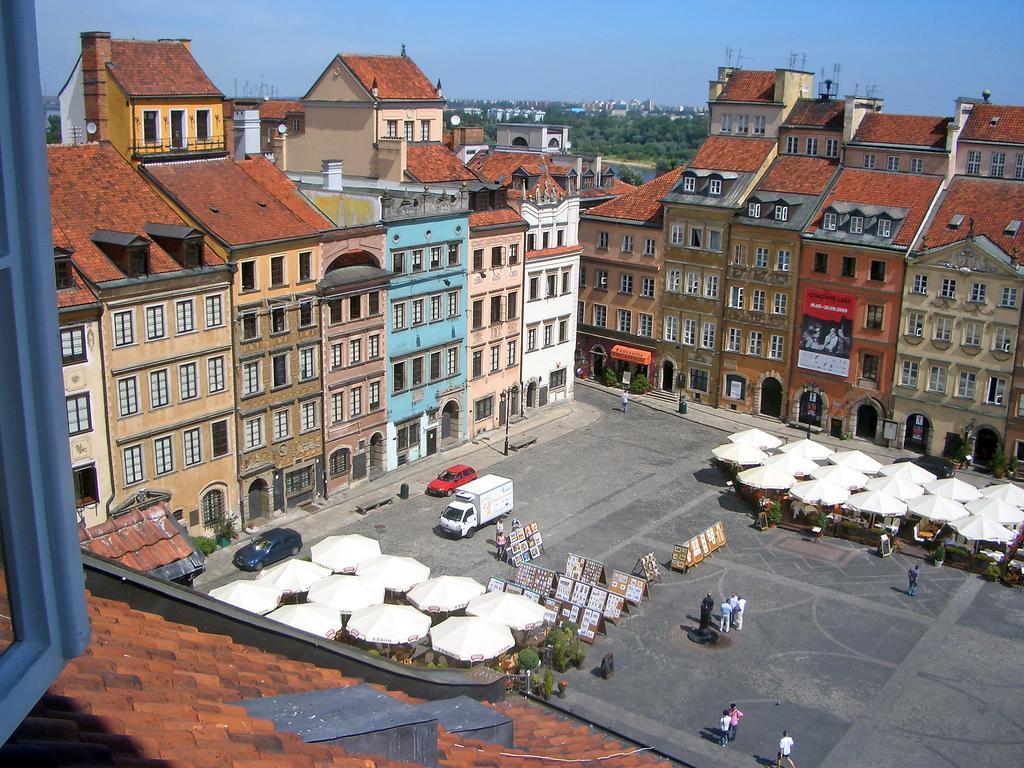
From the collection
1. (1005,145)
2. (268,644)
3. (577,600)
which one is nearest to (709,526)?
(577,600)

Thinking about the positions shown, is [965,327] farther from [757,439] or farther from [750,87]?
[750,87]

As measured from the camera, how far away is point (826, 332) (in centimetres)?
6969

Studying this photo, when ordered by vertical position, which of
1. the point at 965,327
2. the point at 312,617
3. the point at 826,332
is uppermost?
the point at 965,327

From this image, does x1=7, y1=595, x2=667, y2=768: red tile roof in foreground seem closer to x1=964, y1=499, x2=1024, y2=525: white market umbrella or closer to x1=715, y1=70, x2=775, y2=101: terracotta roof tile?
x1=964, y1=499, x2=1024, y2=525: white market umbrella

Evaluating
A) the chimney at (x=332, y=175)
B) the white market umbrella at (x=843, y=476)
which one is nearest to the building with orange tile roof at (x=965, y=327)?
the white market umbrella at (x=843, y=476)

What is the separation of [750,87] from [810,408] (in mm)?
Result: 23233

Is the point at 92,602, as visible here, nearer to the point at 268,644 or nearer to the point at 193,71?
the point at 268,644

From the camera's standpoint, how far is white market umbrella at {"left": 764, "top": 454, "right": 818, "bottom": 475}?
58084 mm

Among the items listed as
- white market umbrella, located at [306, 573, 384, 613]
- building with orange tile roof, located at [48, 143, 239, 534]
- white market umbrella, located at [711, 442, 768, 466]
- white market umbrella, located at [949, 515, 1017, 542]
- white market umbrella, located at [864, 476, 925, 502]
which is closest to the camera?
white market umbrella, located at [306, 573, 384, 613]

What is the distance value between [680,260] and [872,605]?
3414 cm

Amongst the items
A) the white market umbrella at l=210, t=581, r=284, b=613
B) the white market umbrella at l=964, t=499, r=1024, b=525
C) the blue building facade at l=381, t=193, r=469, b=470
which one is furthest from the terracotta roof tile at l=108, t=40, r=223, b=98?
the white market umbrella at l=964, t=499, r=1024, b=525

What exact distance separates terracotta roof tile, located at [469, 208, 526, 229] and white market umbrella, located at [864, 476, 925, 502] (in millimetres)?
26079

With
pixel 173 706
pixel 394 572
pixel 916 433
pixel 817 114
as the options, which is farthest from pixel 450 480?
pixel 173 706

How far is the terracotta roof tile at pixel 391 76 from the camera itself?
2808 inches
